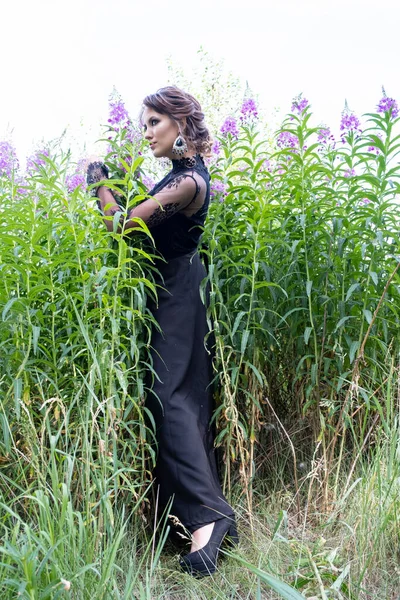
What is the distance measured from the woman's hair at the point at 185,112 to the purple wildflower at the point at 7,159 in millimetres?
738

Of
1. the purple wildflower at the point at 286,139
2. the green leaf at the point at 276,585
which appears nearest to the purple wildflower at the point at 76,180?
the purple wildflower at the point at 286,139

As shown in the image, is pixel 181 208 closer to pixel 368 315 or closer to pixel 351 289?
pixel 351 289

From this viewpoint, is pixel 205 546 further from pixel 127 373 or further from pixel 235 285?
pixel 235 285

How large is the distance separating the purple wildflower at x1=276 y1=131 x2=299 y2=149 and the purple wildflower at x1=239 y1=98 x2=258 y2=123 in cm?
17

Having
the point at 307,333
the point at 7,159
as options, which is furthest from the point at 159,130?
the point at 307,333

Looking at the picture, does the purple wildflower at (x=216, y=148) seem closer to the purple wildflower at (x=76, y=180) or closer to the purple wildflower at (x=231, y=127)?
the purple wildflower at (x=231, y=127)

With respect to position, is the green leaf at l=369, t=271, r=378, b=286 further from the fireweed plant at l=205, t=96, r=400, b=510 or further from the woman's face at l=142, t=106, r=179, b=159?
the woman's face at l=142, t=106, r=179, b=159

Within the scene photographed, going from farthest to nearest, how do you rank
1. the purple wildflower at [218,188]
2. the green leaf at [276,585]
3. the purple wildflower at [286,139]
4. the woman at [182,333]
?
1. the purple wildflower at [286,139]
2. the purple wildflower at [218,188]
3. the woman at [182,333]
4. the green leaf at [276,585]

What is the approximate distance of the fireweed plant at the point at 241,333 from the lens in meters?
2.78

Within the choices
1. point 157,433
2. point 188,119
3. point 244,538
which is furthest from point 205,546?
point 188,119

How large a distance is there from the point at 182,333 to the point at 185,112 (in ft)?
3.44

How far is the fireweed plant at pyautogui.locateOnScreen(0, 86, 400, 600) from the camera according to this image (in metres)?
2.78

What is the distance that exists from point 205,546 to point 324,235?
4.99 feet

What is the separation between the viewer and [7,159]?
144 inches
